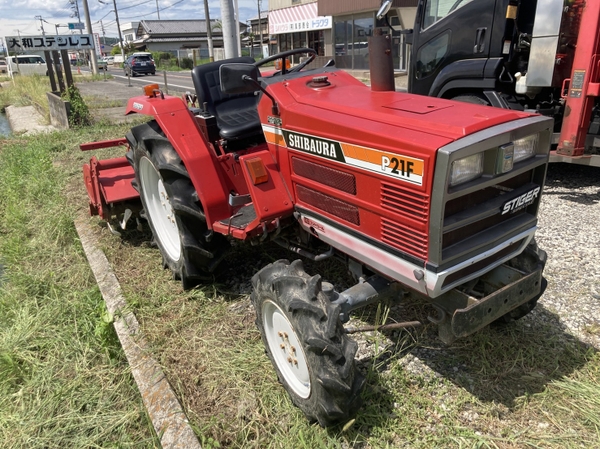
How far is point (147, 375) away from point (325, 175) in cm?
145

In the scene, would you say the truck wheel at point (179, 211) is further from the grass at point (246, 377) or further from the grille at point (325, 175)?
the grille at point (325, 175)

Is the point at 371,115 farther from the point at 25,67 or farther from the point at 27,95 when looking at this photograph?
the point at 25,67

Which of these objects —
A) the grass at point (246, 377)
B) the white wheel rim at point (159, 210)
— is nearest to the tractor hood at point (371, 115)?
the grass at point (246, 377)

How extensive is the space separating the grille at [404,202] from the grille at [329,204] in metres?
0.23

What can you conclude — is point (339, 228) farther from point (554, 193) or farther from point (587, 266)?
point (554, 193)

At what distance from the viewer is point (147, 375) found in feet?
8.63

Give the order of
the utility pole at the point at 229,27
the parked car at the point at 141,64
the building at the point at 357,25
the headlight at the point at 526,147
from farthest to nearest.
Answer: the parked car at the point at 141,64
the building at the point at 357,25
the utility pole at the point at 229,27
the headlight at the point at 526,147

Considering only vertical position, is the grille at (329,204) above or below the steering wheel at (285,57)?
below

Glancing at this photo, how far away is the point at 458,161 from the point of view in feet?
6.27

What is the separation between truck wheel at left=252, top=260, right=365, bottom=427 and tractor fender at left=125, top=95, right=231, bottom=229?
0.76m

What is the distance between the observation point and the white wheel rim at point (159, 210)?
12.1 feet

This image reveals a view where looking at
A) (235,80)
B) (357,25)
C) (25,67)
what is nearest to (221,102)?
(235,80)

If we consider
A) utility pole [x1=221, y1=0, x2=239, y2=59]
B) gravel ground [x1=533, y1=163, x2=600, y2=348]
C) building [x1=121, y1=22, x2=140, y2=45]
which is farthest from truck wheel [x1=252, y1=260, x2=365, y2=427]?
building [x1=121, y1=22, x2=140, y2=45]

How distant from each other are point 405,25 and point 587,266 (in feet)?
57.2
